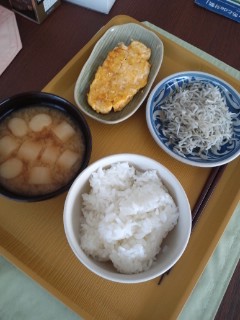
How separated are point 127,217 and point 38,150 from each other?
42 cm

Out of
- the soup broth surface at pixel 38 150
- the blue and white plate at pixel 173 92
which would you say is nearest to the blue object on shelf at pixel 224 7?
the blue and white plate at pixel 173 92

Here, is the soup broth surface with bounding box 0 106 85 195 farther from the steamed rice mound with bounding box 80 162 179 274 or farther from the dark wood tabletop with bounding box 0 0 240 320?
the dark wood tabletop with bounding box 0 0 240 320

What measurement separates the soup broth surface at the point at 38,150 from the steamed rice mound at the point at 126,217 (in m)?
0.13

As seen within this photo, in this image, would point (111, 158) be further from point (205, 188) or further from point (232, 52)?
point (232, 52)

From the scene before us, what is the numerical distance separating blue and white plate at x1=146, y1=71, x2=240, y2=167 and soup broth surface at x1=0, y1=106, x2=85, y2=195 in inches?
12.4

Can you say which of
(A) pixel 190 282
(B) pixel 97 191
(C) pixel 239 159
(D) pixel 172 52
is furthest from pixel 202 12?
(A) pixel 190 282

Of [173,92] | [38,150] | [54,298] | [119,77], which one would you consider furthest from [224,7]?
[54,298]

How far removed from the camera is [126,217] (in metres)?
1.06

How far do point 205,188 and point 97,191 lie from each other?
43cm

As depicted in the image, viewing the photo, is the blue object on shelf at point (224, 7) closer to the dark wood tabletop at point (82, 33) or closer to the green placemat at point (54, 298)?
the dark wood tabletop at point (82, 33)

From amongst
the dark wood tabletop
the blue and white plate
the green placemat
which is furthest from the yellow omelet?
the green placemat

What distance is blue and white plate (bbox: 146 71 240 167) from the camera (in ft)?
4.09

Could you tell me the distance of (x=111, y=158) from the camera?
111 centimetres

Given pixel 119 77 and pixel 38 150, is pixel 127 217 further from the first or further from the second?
pixel 119 77
